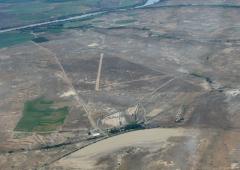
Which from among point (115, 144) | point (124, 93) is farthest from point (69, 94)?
point (115, 144)

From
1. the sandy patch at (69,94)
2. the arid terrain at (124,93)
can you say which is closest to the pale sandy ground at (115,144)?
the arid terrain at (124,93)

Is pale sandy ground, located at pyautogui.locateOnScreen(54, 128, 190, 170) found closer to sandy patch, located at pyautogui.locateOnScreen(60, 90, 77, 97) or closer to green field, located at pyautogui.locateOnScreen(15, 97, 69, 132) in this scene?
green field, located at pyautogui.locateOnScreen(15, 97, 69, 132)

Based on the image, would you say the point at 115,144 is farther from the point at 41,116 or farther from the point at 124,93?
the point at 124,93

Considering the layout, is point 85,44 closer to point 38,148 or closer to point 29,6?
point 38,148

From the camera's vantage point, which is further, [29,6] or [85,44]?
[29,6]

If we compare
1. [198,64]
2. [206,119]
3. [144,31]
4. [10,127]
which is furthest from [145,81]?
[144,31]

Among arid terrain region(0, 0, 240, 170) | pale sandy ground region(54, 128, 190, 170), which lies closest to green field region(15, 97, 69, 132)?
arid terrain region(0, 0, 240, 170)

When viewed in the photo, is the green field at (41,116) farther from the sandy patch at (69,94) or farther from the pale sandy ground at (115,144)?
the pale sandy ground at (115,144)
